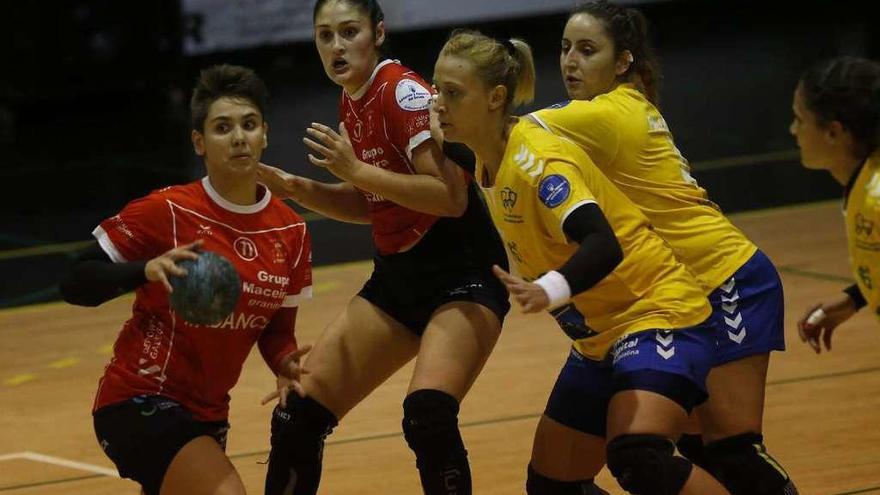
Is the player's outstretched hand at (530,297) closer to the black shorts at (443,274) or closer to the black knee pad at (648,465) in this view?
the black knee pad at (648,465)

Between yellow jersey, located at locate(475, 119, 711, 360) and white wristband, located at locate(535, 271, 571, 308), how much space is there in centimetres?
20

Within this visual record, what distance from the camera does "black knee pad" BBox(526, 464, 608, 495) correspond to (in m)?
4.05

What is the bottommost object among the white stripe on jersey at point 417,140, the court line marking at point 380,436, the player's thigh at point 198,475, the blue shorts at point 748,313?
the court line marking at point 380,436

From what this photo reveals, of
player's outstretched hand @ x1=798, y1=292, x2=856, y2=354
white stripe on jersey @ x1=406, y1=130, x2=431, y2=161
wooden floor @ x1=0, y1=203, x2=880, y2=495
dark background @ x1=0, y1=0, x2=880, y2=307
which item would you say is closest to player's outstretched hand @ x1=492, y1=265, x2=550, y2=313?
player's outstretched hand @ x1=798, y1=292, x2=856, y2=354

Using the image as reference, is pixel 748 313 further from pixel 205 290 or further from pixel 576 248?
pixel 205 290

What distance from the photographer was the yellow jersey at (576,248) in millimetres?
3723

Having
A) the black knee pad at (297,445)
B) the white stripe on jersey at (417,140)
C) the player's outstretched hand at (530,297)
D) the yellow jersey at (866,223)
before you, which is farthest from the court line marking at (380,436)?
the yellow jersey at (866,223)

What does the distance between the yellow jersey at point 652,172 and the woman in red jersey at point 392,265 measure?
47 cm

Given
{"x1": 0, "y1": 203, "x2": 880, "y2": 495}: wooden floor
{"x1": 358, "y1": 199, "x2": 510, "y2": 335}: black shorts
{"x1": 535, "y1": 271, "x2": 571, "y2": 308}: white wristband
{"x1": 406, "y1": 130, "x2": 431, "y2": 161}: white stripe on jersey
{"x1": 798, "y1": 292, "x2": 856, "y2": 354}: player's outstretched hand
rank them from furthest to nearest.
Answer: {"x1": 0, "y1": 203, "x2": 880, "y2": 495}: wooden floor < {"x1": 358, "y1": 199, "x2": 510, "y2": 335}: black shorts < {"x1": 406, "y1": 130, "x2": 431, "y2": 161}: white stripe on jersey < {"x1": 798, "y1": 292, "x2": 856, "y2": 354}: player's outstretched hand < {"x1": 535, "y1": 271, "x2": 571, "y2": 308}: white wristband

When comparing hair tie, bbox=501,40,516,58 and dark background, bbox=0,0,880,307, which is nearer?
hair tie, bbox=501,40,516,58

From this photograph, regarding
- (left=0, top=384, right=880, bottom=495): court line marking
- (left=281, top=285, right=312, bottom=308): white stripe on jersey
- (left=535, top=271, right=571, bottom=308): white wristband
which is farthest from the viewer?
(left=0, top=384, right=880, bottom=495): court line marking

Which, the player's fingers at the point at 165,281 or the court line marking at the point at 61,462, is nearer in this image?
the player's fingers at the point at 165,281

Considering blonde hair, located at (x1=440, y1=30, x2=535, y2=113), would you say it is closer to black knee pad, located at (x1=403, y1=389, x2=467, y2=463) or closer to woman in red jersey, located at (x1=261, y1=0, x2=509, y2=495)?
woman in red jersey, located at (x1=261, y1=0, x2=509, y2=495)

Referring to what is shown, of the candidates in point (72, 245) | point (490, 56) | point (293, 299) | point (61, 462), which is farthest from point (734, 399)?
point (72, 245)
